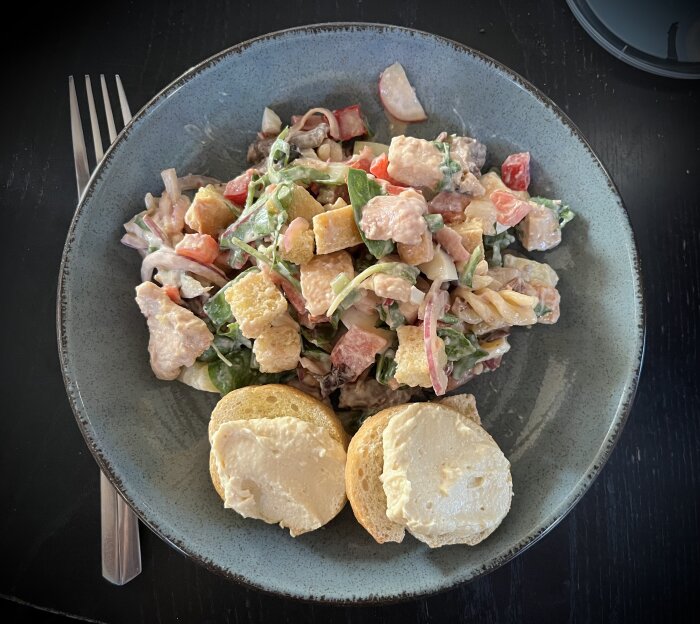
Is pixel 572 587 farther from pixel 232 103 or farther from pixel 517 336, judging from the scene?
pixel 232 103

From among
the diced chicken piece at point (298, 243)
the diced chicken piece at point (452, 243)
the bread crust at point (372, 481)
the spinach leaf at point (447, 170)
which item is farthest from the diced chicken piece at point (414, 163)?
the bread crust at point (372, 481)

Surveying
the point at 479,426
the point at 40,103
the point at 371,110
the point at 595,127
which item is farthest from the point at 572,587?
the point at 40,103

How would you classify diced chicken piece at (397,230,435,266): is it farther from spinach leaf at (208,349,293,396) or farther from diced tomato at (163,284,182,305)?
diced tomato at (163,284,182,305)

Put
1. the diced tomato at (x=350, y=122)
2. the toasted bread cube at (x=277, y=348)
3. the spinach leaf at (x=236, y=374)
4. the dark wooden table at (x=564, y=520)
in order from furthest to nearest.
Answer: the dark wooden table at (x=564, y=520) → the diced tomato at (x=350, y=122) → the spinach leaf at (x=236, y=374) → the toasted bread cube at (x=277, y=348)

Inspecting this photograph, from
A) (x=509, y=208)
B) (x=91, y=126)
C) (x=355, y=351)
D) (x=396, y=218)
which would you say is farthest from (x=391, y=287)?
(x=91, y=126)

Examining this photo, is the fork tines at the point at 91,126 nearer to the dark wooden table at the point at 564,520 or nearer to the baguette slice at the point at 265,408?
the dark wooden table at the point at 564,520

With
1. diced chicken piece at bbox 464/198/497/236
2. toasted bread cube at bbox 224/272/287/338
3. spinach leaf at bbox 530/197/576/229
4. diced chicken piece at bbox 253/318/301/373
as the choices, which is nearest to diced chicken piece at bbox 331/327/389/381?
diced chicken piece at bbox 253/318/301/373

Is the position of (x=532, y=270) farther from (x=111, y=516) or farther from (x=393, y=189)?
(x=111, y=516)
